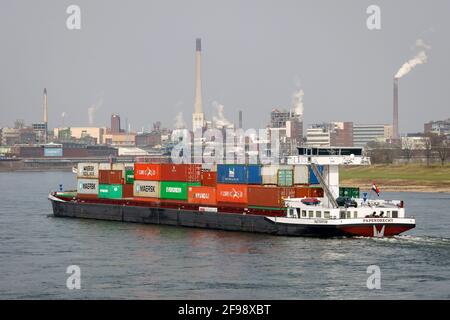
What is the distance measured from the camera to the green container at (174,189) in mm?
85188

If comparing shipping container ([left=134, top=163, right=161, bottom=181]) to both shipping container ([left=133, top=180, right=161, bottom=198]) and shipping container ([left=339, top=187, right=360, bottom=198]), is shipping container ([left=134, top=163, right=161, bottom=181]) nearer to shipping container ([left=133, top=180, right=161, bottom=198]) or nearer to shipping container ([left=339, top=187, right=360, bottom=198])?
shipping container ([left=133, top=180, right=161, bottom=198])

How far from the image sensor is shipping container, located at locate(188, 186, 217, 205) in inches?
3221

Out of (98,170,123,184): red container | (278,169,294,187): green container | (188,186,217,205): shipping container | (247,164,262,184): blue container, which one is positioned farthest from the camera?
(98,170,123,184): red container

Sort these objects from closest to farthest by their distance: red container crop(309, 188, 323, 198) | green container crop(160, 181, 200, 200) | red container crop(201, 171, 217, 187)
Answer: red container crop(309, 188, 323, 198)
red container crop(201, 171, 217, 187)
green container crop(160, 181, 200, 200)

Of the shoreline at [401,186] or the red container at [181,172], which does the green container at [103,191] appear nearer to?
the red container at [181,172]

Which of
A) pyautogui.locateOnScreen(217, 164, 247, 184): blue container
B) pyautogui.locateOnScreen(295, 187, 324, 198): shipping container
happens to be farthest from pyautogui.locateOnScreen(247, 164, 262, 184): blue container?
pyautogui.locateOnScreen(295, 187, 324, 198): shipping container

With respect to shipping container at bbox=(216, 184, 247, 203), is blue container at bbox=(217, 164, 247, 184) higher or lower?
higher

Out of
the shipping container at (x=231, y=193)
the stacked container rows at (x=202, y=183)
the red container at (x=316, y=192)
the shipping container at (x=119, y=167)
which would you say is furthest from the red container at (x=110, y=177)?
the red container at (x=316, y=192)

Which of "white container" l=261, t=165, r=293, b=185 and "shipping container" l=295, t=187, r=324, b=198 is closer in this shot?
"shipping container" l=295, t=187, r=324, b=198

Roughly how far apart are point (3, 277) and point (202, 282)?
1189cm

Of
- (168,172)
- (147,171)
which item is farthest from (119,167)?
(168,172)

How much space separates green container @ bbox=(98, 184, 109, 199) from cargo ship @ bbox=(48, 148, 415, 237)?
0.65ft
